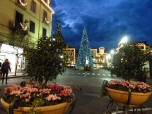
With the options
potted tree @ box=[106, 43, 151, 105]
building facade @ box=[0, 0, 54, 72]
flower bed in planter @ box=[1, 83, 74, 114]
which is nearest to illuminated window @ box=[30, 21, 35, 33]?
building facade @ box=[0, 0, 54, 72]

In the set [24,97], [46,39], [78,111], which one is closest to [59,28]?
[46,39]

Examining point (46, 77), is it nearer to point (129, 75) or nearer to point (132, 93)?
point (132, 93)

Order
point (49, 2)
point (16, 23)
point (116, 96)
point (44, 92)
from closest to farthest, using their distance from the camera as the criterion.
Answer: point (44, 92) → point (116, 96) → point (16, 23) → point (49, 2)

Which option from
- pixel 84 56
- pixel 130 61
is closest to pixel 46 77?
pixel 130 61

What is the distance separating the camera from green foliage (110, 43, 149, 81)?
4.50 m

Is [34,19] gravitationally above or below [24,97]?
above

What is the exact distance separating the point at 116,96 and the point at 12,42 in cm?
1693

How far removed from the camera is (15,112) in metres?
2.19

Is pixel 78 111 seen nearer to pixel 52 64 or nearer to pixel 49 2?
pixel 52 64

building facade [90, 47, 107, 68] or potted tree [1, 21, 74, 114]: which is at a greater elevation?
building facade [90, 47, 107, 68]

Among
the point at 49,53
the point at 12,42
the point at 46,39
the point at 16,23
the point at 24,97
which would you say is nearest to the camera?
the point at 24,97

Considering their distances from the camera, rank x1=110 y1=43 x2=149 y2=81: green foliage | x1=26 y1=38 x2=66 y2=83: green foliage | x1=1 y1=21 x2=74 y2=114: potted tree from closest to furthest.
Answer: x1=1 y1=21 x2=74 y2=114: potted tree → x1=26 y1=38 x2=66 y2=83: green foliage → x1=110 y1=43 x2=149 y2=81: green foliage

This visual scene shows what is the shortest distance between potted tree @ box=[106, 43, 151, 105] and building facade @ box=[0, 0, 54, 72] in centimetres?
1442

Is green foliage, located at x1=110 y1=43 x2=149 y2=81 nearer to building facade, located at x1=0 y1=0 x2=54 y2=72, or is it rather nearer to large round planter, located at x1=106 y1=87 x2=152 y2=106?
large round planter, located at x1=106 y1=87 x2=152 y2=106
